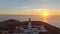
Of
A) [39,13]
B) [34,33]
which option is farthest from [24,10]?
[34,33]

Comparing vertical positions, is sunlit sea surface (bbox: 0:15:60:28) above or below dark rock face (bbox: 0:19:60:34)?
above

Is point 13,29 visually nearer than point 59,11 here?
Yes

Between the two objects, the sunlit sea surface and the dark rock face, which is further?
the sunlit sea surface

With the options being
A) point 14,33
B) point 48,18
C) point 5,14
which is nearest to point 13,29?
point 14,33

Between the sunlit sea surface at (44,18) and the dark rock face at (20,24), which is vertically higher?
the sunlit sea surface at (44,18)

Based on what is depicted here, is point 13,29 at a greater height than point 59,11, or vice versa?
point 59,11

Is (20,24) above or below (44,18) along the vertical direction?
below

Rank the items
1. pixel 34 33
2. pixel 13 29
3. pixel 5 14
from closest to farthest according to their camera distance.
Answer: pixel 34 33 → pixel 13 29 → pixel 5 14

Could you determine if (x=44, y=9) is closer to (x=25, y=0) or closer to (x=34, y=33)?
(x=25, y=0)

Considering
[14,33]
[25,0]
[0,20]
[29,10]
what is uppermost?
[25,0]

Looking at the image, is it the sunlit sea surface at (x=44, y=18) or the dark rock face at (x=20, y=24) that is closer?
the dark rock face at (x=20, y=24)

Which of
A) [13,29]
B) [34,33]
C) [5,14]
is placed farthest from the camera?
[5,14]
